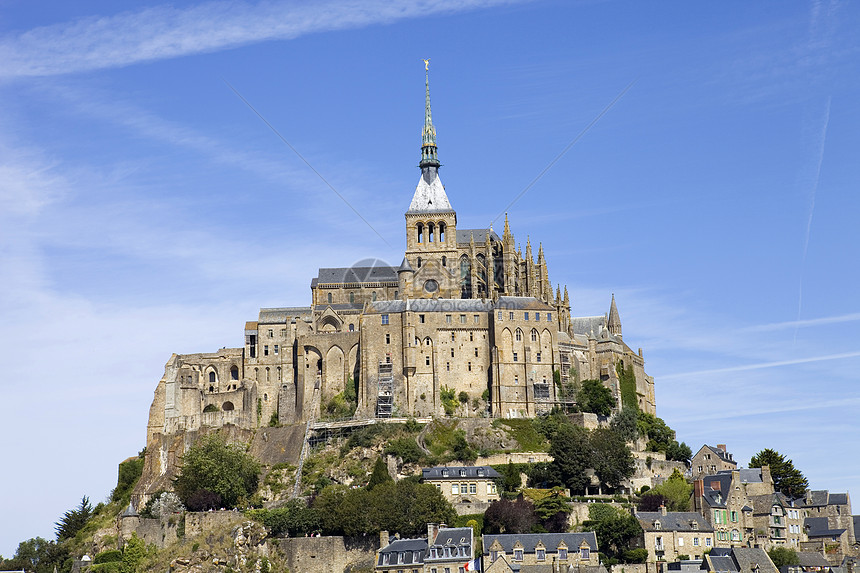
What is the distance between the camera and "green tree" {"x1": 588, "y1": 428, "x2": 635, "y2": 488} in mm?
97312

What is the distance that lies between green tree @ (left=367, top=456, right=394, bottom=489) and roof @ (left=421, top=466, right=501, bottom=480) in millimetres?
2810

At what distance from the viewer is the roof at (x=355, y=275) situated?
126 meters

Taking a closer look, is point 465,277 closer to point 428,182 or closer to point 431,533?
point 428,182

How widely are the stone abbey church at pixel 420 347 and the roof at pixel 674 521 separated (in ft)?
73.4

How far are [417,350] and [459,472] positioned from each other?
17.9 meters

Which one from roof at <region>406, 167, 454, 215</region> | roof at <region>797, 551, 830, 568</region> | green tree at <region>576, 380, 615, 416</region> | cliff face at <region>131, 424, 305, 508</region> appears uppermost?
roof at <region>406, 167, 454, 215</region>

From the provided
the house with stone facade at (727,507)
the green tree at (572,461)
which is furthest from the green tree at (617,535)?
the green tree at (572,461)

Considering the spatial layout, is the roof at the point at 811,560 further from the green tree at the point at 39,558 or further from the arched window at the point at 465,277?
the green tree at the point at 39,558

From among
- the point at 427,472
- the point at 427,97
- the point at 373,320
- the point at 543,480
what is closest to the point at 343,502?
the point at 427,472

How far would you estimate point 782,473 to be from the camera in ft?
343

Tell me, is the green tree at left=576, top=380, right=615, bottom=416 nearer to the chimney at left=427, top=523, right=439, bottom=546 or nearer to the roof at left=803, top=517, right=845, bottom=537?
the roof at left=803, top=517, right=845, bottom=537

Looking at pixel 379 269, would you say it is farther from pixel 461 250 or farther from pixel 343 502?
pixel 343 502

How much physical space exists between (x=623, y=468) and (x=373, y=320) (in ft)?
90.5

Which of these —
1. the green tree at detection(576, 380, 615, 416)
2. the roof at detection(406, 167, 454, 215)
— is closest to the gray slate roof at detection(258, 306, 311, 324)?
the roof at detection(406, 167, 454, 215)
